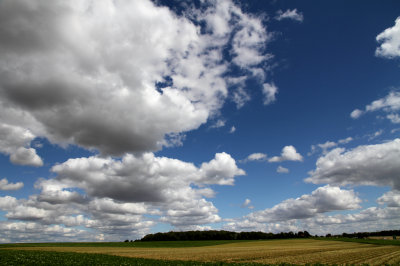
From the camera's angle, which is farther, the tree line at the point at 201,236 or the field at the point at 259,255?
the tree line at the point at 201,236

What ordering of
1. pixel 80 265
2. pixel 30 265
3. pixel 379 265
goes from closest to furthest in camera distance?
pixel 30 265 < pixel 80 265 < pixel 379 265

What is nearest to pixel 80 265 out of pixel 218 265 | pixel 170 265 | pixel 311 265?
pixel 170 265

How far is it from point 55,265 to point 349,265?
3716 centimetres

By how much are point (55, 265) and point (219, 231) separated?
588ft

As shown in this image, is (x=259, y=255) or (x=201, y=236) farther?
(x=201, y=236)

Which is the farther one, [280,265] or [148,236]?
[148,236]

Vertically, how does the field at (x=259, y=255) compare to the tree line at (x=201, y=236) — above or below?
above

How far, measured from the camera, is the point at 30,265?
29578 mm

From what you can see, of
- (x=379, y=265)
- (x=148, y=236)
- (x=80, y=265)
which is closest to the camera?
(x=80, y=265)

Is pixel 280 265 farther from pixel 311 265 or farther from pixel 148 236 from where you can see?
pixel 148 236

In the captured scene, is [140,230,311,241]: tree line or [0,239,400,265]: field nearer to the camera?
[0,239,400,265]: field

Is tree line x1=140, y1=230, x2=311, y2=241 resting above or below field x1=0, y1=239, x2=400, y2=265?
below

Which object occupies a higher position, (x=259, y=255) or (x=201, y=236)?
(x=259, y=255)

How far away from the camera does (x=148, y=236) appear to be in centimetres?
19100
